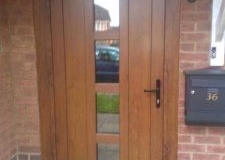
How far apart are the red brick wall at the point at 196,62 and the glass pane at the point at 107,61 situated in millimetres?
577

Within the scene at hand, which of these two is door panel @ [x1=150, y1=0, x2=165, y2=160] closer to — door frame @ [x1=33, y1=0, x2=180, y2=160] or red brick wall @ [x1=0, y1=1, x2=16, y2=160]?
door frame @ [x1=33, y1=0, x2=180, y2=160]

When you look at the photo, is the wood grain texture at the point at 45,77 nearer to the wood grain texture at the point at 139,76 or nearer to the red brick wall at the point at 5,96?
the red brick wall at the point at 5,96

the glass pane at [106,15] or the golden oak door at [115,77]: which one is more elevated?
the glass pane at [106,15]

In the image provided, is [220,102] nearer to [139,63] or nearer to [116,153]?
[139,63]

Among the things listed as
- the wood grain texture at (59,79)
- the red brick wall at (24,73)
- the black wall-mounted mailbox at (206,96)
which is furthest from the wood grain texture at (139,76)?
the red brick wall at (24,73)

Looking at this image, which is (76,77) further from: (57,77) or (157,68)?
(157,68)

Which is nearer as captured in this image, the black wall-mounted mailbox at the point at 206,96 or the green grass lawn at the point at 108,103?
the black wall-mounted mailbox at the point at 206,96

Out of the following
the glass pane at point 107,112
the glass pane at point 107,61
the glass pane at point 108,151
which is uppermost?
the glass pane at point 107,61

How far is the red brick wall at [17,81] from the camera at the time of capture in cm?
280

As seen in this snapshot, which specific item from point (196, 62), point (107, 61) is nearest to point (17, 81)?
point (107, 61)

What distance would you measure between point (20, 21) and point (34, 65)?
0.42 m

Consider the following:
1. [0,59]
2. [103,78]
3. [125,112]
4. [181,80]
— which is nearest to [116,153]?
[125,112]

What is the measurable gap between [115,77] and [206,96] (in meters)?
0.81

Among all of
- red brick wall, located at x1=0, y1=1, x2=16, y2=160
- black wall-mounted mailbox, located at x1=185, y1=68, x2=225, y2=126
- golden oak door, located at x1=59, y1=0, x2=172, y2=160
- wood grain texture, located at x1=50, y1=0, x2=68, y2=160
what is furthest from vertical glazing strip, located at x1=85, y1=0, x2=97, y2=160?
black wall-mounted mailbox, located at x1=185, y1=68, x2=225, y2=126
